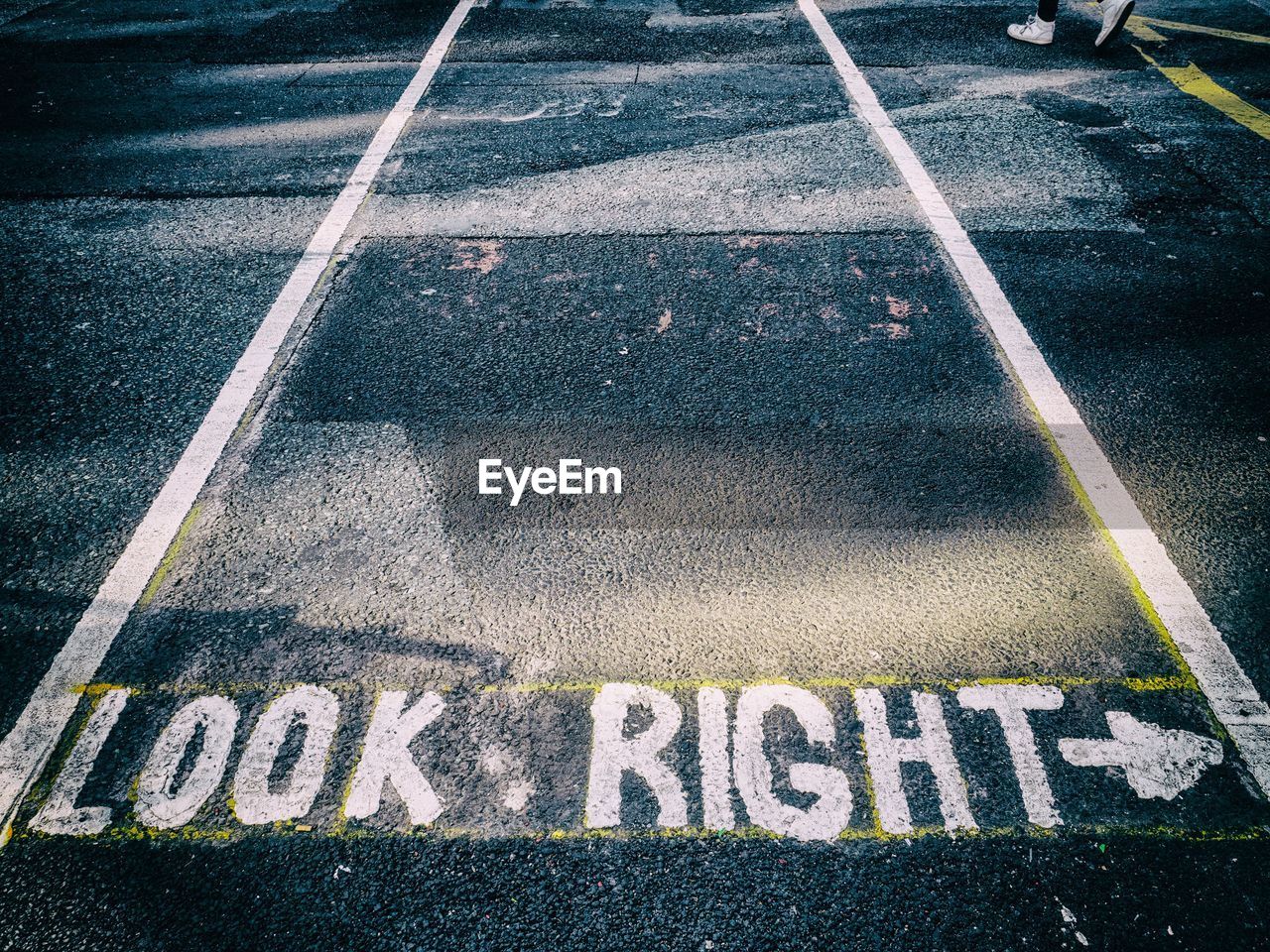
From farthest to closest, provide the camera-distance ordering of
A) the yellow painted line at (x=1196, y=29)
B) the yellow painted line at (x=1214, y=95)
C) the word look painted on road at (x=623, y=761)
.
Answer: the yellow painted line at (x=1196, y=29) → the yellow painted line at (x=1214, y=95) → the word look painted on road at (x=623, y=761)

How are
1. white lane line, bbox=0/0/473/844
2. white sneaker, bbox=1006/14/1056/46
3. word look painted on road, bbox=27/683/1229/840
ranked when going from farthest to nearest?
white sneaker, bbox=1006/14/1056/46 → white lane line, bbox=0/0/473/844 → word look painted on road, bbox=27/683/1229/840

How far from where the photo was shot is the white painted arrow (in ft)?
9.03

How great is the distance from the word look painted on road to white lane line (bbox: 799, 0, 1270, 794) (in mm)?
207

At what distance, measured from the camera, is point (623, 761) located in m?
2.83

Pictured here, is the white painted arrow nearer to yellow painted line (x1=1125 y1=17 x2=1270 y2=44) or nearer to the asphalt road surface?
the asphalt road surface

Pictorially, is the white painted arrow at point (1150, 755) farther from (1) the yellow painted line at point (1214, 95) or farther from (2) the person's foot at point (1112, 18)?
(2) the person's foot at point (1112, 18)

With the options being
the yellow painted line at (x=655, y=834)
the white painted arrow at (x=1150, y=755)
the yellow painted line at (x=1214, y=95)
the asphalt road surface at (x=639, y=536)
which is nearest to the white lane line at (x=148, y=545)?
the asphalt road surface at (x=639, y=536)

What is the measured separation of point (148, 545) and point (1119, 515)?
13.8 feet

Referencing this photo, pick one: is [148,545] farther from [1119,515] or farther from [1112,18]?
[1112,18]

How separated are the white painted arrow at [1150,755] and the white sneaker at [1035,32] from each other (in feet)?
A: 26.5

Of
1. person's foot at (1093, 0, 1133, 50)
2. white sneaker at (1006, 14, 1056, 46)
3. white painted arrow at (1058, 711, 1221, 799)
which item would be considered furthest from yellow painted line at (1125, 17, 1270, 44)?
white painted arrow at (1058, 711, 1221, 799)

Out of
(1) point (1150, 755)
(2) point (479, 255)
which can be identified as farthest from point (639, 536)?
(2) point (479, 255)

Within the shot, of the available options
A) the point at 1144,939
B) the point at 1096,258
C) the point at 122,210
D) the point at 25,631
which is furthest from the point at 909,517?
the point at 122,210

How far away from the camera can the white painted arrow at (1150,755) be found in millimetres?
2752
